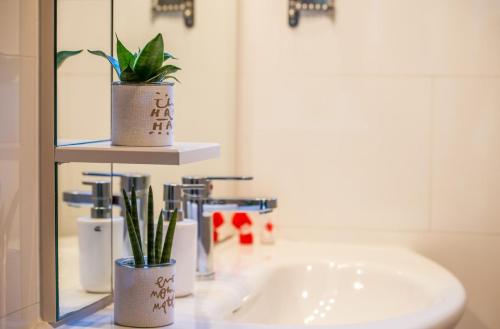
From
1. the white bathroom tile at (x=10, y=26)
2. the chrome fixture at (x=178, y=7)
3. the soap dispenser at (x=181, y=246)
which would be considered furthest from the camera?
the chrome fixture at (x=178, y=7)

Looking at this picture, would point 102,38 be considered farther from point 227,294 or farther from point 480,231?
point 480,231

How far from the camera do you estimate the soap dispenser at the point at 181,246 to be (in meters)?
1.25

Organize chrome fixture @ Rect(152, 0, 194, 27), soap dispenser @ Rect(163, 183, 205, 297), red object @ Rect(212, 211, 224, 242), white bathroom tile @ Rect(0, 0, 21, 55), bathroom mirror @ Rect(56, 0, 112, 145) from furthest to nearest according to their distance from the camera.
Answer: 1. red object @ Rect(212, 211, 224, 242)
2. chrome fixture @ Rect(152, 0, 194, 27)
3. soap dispenser @ Rect(163, 183, 205, 297)
4. bathroom mirror @ Rect(56, 0, 112, 145)
5. white bathroom tile @ Rect(0, 0, 21, 55)

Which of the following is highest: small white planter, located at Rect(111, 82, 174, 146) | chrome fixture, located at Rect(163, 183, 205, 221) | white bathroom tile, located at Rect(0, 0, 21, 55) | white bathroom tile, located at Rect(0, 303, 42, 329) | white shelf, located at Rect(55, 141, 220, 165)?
white bathroom tile, located at Rect(0, 0, 21, 55)

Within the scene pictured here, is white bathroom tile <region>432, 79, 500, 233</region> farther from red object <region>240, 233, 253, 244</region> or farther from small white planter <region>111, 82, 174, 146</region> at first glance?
small white planter <region>111, 82, 174, 146</region>

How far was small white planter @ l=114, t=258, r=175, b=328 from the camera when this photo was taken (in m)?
1.04

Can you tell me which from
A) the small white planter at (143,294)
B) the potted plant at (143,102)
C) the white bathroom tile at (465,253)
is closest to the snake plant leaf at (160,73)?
the potted plant at (143,102)

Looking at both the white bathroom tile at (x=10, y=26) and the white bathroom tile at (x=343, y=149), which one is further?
the white bathroom tile at (x=343, y=149)

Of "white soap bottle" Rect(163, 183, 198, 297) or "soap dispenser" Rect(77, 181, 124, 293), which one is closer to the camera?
"soap dispenser" Rect(77, 181, 124, 293)

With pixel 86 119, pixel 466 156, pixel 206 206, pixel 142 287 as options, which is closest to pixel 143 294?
pixel 142 287

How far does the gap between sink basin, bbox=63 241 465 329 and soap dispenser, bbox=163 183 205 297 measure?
2 centimetres

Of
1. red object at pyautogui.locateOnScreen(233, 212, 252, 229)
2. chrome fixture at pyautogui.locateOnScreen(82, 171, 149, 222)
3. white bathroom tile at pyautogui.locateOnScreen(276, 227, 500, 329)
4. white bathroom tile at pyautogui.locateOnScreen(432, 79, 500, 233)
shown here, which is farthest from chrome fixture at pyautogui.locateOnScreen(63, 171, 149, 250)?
white bathroom tile at pyautogui.locateOnScreen(432, 79, 500, 233)

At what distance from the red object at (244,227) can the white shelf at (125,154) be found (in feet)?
2.43

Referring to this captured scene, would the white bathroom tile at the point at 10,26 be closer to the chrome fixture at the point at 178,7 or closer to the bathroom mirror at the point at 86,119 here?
the bathroom mirror at the point at 86,119
